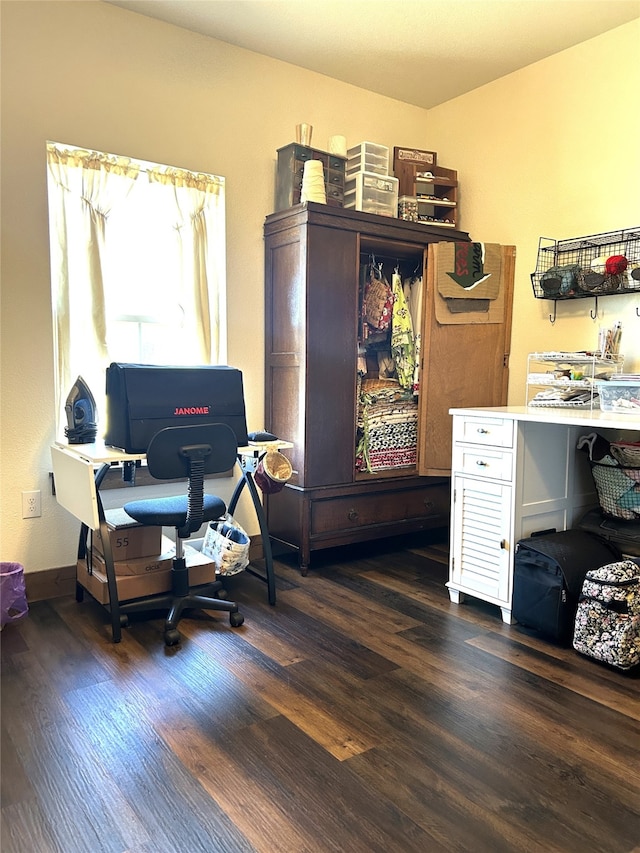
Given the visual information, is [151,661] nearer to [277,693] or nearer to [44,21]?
[277,693]

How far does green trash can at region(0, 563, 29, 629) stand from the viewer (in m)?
2.58

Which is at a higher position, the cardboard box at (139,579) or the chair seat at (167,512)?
the chair seat at (167,512)

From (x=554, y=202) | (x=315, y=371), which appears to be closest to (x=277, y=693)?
(x=315, y=371)

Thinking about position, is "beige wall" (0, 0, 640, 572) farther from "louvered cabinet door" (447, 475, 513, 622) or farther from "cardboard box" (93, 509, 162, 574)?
"louvered cabinet door" (447, 475, 513, 622)

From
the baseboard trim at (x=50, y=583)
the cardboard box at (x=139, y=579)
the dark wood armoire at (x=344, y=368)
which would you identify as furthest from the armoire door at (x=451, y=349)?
the baseboard trim at (x=50, y=583)

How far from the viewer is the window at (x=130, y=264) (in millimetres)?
2904

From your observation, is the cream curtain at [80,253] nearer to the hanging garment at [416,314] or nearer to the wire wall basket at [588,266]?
the hanging garment at [416,314]

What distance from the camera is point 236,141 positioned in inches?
133

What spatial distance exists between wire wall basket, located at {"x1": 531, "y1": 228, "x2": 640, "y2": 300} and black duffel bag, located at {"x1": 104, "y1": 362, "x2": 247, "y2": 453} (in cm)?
176

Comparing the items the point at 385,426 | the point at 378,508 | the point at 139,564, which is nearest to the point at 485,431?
the point at 385,426

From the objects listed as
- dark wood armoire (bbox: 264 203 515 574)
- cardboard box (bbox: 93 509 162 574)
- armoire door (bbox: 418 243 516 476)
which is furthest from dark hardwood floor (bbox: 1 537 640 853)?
armoire door (bbox: 418 243 516 476)

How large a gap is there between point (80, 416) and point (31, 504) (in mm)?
511

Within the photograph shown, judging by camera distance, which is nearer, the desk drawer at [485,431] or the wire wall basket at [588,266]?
the desk drawer at [485,431]

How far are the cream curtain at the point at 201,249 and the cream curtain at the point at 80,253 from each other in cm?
29
